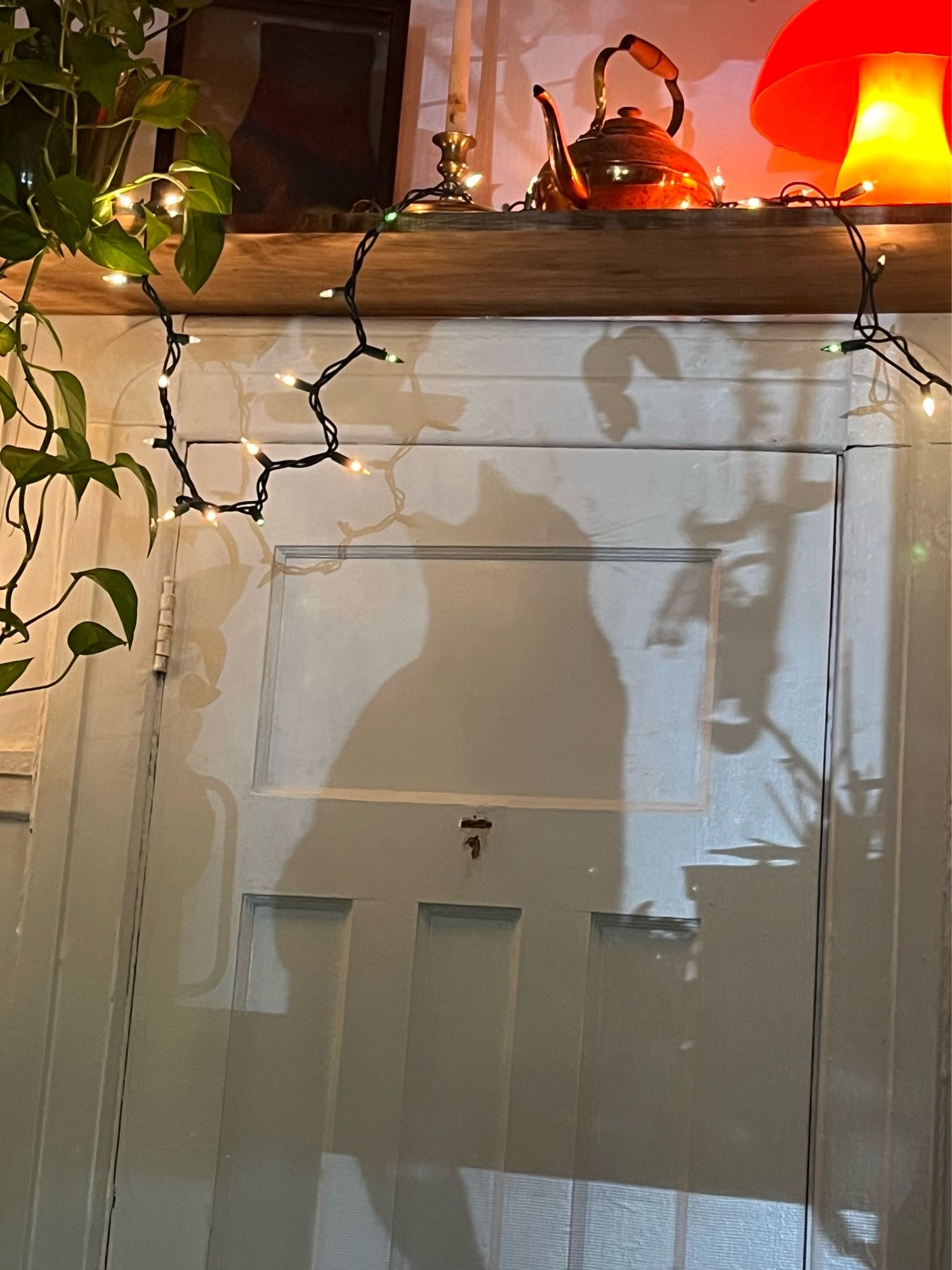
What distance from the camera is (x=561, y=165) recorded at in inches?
50.1

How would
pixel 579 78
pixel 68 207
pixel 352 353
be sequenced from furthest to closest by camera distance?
pixel 579 78, pixel 352 353, pixel 68 207

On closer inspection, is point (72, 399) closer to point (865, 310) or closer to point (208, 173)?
point (208, 173)

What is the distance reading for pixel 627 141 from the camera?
130 cm

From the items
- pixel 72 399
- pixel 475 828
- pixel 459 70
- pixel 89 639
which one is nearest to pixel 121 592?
pixel 89 639

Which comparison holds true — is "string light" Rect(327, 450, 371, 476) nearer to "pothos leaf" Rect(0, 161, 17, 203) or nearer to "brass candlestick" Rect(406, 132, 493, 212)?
"brass candlestick" Rect(406, 132, 493, 212)

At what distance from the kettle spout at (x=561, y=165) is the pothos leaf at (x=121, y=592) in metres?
0.56

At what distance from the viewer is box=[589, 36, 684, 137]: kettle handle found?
131 cm

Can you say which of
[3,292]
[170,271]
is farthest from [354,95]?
[3,292]

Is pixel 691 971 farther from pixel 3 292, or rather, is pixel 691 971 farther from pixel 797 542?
pixel 3 292

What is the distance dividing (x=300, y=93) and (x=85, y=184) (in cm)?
42

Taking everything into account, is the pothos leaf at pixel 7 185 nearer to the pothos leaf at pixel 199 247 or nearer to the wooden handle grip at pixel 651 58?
the pothos leaf at pixel 199 247

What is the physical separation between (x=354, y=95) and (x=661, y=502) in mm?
592

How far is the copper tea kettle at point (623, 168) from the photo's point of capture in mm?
1274

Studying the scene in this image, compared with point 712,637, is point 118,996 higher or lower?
lower
